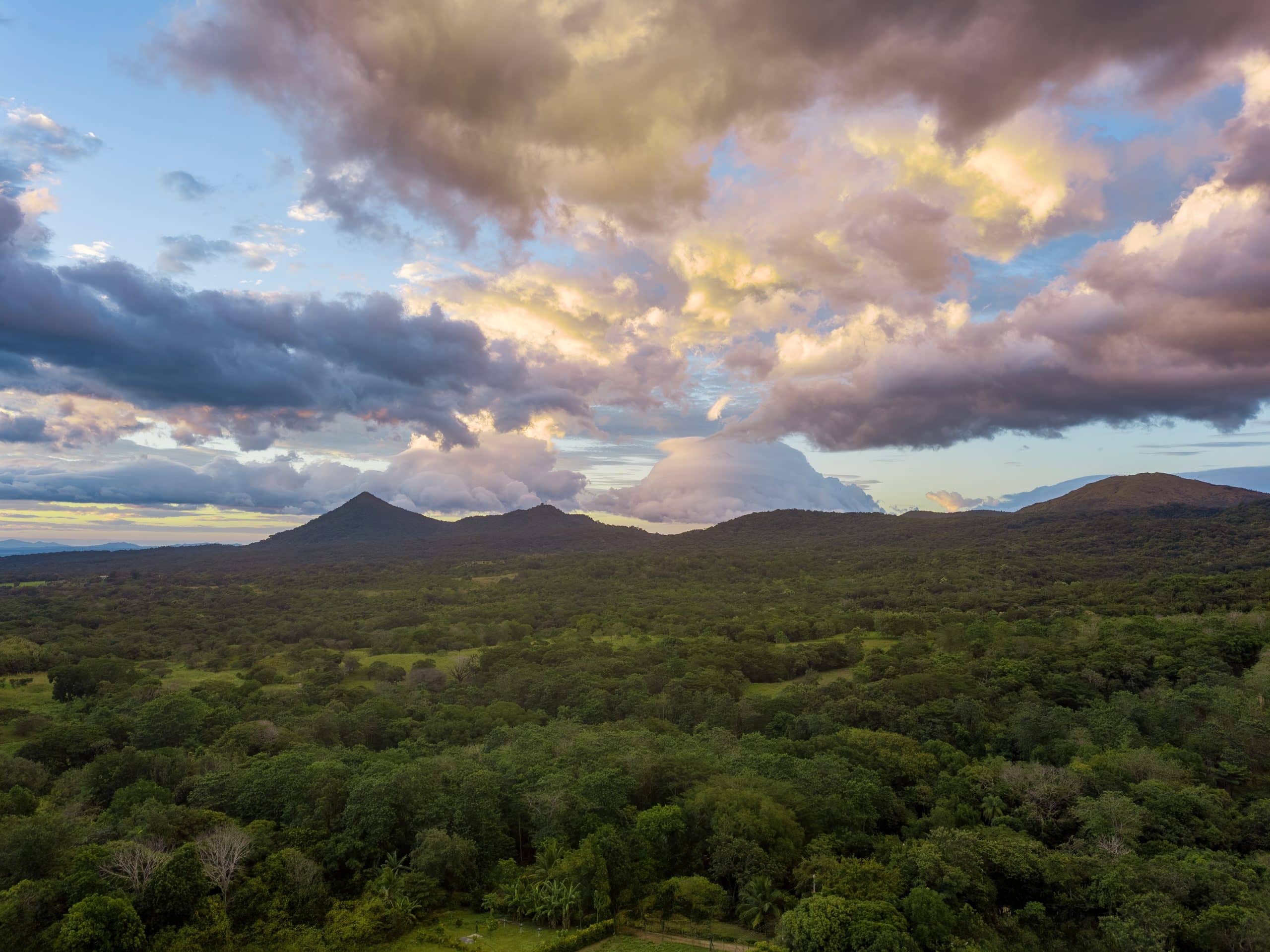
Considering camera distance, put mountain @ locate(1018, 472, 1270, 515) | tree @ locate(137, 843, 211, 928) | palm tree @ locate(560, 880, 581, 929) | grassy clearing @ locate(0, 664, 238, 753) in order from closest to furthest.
Result: 1. tree @ locate(137, 843, 211, 928)
2. palm tree @ locate(560, 880, 581, 929)
3. grassy clearing @ locate(0, 664, 238, 753)
4. mountain @ locate(1018, 472, 1270, 515)

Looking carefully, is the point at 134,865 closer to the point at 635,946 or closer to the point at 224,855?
the point at 224,855

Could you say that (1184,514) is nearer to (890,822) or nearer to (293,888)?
(890,822)

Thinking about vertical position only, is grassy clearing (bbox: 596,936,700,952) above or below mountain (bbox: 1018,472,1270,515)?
below

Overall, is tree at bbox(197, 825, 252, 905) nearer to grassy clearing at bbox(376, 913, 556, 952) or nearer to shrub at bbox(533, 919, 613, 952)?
grassy clearing at bbox(376, 913, 556, 952)

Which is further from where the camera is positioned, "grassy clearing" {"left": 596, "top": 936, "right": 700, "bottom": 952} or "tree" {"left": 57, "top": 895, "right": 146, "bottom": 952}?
"grassy clearing" {"left": 596, "top": 936, "right": 700, "bottom": 952}

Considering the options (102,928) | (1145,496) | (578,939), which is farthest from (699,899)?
(1145,496)

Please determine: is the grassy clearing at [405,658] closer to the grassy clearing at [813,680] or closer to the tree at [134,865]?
the grassy clearing at [813,680]

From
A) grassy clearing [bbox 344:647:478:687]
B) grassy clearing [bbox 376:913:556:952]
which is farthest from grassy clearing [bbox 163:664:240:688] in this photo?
grassy clearing [bbox 376:913:556:952]

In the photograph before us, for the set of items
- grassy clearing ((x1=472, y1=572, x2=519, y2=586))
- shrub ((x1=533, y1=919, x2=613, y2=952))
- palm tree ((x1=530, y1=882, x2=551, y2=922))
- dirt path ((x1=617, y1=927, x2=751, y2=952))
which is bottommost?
dirt path ((x1=617, y1=927, x2=751, y2=952))
